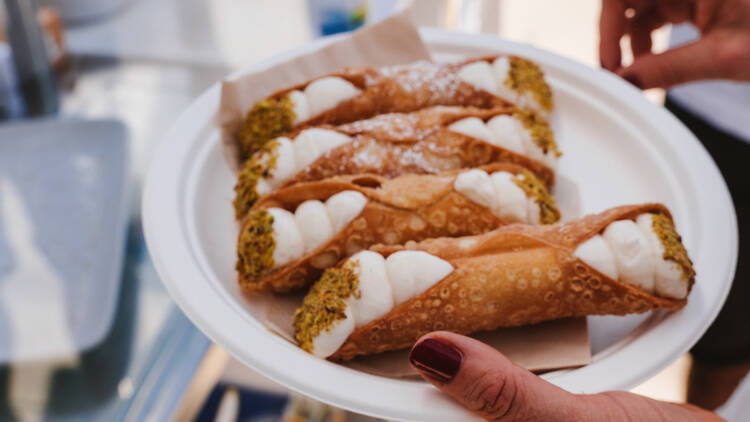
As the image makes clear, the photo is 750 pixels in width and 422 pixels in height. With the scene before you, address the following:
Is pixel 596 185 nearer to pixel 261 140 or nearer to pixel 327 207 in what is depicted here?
pixel 327 207

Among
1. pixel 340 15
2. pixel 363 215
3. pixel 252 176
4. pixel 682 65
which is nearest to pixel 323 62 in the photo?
pixel 252 176

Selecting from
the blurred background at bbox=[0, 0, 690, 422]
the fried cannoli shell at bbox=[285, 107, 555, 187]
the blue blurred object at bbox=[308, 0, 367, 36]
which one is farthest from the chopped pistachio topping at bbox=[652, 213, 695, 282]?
the blue blurred object at bbox=[308, 0, 367, 36]

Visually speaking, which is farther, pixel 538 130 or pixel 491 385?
pixel 538 130

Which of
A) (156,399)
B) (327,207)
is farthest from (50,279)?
(327,207)

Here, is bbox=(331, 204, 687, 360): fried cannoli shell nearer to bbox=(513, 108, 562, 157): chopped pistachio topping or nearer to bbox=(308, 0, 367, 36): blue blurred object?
bbox=(513, 108, 562, 157): chopped pistachio topping

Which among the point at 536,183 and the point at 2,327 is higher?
the point at 536,183

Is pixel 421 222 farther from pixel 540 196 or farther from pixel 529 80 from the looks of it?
pixel 529 80
